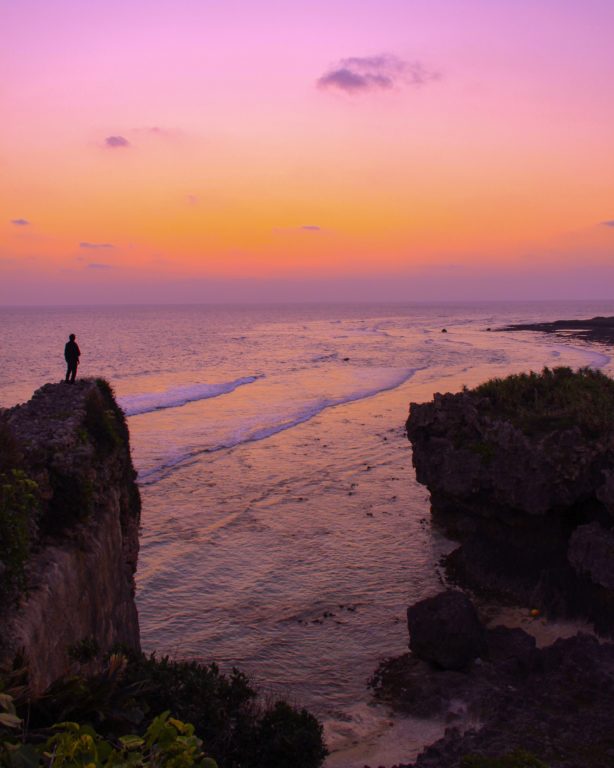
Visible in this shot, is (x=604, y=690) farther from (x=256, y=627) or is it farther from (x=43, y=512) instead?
(x=43, y=512)

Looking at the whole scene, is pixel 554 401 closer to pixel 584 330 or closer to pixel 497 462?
pixel 497 462

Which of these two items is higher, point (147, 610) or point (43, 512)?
point (43, 512)

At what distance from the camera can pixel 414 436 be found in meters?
23.4

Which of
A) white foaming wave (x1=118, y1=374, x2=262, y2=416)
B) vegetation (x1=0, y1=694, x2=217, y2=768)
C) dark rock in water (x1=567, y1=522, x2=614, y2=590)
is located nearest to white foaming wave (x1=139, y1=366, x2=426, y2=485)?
white foaming wave (x1=118, y1=374, x2=262, y2=416)

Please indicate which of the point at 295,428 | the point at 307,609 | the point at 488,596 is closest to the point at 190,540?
the point at 307,609

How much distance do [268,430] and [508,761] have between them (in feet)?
103

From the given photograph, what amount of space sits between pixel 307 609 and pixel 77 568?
29.8 feet

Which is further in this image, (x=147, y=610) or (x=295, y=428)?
(x=295, y=428)

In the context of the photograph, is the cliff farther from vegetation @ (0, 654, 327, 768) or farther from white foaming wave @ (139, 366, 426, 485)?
white foaming wave @ (139, 366, 426, 485)

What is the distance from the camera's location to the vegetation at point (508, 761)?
32.4 feet

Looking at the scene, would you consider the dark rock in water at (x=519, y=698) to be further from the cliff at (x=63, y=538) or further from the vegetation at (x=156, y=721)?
the cliff at (x=63, y=538)

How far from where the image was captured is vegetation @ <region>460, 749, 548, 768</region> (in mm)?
9891

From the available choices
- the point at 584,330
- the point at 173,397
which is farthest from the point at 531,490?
the point at 584,330

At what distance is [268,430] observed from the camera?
Result: 134ft
